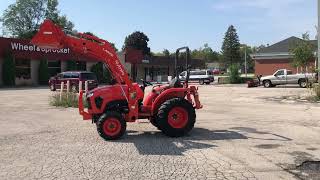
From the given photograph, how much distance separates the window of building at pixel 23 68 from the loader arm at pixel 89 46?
4146 cm

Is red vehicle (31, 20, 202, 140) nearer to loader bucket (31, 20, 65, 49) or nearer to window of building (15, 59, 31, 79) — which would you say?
loader bucket (31, 20, 65, 49)

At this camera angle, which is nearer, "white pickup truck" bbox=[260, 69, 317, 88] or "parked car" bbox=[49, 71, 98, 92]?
"parked car" bbox=[49, 71, 98, 92]

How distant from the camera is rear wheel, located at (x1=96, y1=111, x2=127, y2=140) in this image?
11.4 meters

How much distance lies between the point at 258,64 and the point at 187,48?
54.3 m

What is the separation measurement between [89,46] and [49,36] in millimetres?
984

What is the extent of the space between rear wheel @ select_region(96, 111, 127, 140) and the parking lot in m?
0.22

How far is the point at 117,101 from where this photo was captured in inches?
471

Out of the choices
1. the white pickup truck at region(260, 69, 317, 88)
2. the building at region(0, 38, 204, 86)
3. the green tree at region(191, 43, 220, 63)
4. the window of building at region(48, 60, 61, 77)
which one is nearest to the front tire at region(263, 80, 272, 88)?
the white pickup truck at region(260, 69, 317, 88)

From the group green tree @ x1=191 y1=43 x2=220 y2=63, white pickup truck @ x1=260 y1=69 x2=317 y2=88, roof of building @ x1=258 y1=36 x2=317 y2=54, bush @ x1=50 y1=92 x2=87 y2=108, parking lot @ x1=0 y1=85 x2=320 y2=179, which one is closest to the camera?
parking lot @ x1=0 y1=85 x2=320 y2=179

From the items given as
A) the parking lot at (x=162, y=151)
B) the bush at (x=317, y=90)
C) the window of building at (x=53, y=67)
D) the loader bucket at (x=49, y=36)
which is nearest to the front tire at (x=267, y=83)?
the bush at (x=317, y=90)

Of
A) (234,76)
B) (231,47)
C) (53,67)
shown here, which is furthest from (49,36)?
(231,47)

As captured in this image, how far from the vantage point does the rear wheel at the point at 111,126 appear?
11.4 m

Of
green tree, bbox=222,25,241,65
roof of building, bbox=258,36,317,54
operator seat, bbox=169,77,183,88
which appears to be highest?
green tree, bbox=222,25,241,65

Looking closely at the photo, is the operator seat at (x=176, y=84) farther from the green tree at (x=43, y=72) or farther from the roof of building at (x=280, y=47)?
the roof of building at (x=280, y=47)
